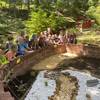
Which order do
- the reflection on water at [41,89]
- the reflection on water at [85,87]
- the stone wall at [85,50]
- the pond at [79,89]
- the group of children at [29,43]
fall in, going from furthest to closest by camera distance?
the stone wall at [85,50]
the group of children at [29,43]
the reflection on water at [85,87]
the pond at [79,89]
the reflection on water at [41,89]

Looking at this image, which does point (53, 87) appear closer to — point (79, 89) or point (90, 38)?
point (79, 89)

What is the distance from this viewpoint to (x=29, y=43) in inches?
611

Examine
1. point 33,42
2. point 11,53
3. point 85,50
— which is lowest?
point 85,50

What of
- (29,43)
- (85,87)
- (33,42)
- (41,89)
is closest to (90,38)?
(33,42)

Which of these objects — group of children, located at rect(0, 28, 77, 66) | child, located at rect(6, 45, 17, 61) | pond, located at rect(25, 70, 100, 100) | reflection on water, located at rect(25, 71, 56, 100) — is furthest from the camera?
group of children, located at rect(0, 28, 77, 66)

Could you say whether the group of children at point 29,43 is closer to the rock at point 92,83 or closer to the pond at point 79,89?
the pond at point 79,89

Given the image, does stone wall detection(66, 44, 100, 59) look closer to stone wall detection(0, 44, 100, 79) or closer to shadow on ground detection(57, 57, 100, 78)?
stone wall detection(0, 44, 100, 79)

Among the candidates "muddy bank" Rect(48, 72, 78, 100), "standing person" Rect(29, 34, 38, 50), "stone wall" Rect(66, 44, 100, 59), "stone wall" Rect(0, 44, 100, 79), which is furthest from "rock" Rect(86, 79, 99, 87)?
"stone wall" Rect(66, 44, 100, 59)

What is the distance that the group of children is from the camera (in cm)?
1279

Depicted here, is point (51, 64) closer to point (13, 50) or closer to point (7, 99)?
point (13, 50)

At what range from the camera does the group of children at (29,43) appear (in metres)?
12.8

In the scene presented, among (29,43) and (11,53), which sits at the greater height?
(11,53)

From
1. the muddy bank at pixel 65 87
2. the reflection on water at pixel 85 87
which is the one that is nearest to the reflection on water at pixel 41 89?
the muddy bank at pixel 65 87

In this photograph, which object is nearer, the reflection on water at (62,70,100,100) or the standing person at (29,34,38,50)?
the reflection on water at (62,70,100,100)
